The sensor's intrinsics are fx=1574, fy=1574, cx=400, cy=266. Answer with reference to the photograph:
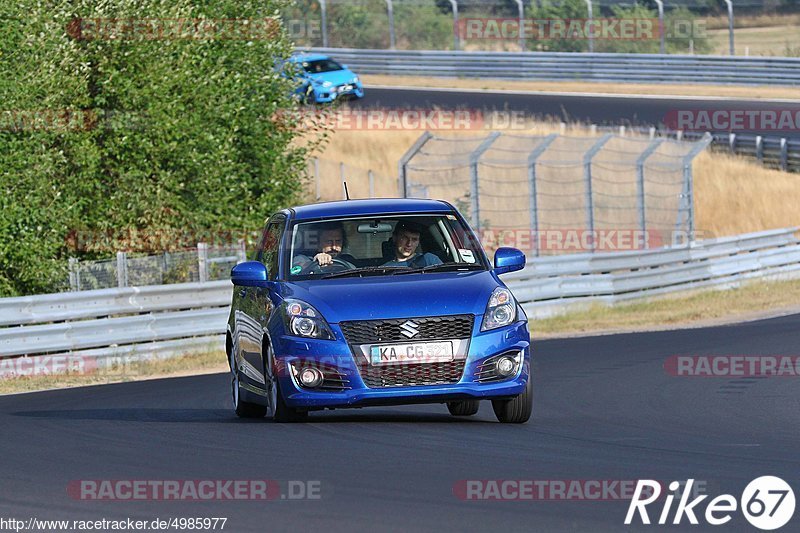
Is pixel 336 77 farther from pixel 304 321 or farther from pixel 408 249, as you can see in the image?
pixel 304 321

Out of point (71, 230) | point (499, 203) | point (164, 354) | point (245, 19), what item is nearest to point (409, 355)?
point (164, 354)

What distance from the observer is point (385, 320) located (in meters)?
10.4

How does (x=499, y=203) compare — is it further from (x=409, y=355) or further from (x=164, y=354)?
(x=409, y=355)

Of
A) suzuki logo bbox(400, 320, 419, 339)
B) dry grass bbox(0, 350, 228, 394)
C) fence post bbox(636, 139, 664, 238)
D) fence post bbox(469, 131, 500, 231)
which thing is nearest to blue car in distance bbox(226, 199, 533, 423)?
suzuki logo bbox(400, 320, 419, 339)

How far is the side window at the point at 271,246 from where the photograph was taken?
1181 cm

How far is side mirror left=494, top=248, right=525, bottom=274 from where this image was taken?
1135 cm

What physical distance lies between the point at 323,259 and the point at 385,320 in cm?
117

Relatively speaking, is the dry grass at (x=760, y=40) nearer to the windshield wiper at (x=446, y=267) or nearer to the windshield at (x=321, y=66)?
the windshield at (x=321, y=66)

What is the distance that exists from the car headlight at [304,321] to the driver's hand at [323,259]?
0.68 metres

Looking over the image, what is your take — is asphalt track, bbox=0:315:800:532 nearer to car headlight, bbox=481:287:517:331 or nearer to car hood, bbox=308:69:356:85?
car headlight, bbox=481:287:517:331

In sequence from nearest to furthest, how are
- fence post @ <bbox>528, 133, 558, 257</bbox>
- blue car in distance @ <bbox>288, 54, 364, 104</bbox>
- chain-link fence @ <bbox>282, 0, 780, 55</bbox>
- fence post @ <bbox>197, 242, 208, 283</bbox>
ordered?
1. fence post @ <bbox>197, 242, 208, 283</bbox>
2. fence post @ <bbox>528, 133, 558, 257</bbox>
3. blue car in distance @ <bbox>288, 54, 364, 104</bbox>
4. chain-link fence @ <bbox>282, 0, 780, 55</bbox>

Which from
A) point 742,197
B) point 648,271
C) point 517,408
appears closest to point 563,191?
point 742,197

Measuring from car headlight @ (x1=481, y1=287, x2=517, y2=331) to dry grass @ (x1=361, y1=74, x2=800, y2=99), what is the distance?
36781mm

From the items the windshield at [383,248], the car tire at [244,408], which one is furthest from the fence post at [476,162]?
the windshield at [383,248]
